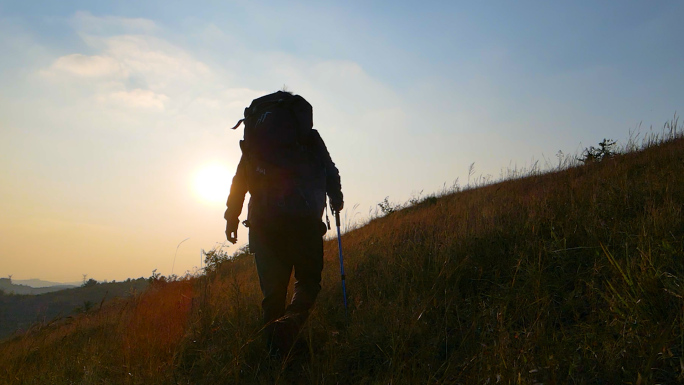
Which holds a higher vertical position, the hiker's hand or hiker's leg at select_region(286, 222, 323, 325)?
the hiker's hand

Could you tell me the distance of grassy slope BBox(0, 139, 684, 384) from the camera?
7.52ft

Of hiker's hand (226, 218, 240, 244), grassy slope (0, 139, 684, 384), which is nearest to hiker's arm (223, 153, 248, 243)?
hiker's hand (226, 218, 240, 244)

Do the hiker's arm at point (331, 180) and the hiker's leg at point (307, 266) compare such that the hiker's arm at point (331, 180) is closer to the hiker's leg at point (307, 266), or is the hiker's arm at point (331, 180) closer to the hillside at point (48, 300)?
the hiker's leg at point (307, 266)

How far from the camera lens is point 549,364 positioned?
2.05 metres

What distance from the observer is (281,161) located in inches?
131

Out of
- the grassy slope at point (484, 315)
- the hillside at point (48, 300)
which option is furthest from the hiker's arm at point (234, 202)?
the hillside at point (48, 300)

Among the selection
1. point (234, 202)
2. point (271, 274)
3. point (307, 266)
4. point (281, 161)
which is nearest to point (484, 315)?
point (307, 266)

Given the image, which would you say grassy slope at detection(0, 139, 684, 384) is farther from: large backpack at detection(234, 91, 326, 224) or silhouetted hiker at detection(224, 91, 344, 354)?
large backpack at detection(234, 91, 326, 224)

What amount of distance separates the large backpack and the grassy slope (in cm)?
104

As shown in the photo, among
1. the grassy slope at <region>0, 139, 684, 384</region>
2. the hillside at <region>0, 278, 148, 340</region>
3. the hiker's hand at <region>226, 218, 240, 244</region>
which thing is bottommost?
the hillside at <region>0, 278, 148, 340</region>

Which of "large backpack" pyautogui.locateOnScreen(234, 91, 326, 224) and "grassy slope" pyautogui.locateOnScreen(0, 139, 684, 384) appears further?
"large backpack" pyautogui.locateOnScreen(234, 91, 326, 224)

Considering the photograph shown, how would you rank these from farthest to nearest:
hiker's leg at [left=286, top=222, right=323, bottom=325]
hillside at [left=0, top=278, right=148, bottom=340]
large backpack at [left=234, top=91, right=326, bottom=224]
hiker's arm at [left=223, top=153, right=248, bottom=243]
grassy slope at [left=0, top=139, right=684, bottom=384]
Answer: hillside at [left=0, top=278, right=148, bottom=340] → hiker's arm at [left=223, top=153, right=248, bottom=243] → hiker's leg at [left=286, top=222, right=323, bottom=325] → large backpack at [left=234, top=91, right=326, bottom=224] → grassy slope at [left=0, top=139, right=684, bottom=384]

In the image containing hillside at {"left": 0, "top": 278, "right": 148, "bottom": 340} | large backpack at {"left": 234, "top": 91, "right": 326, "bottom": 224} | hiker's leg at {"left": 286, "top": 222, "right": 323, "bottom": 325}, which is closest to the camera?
large backpack at {"left": 234, "top": 91, "right": 326, "bottom": 224}

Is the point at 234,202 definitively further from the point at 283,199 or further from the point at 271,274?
the point at 271,274
